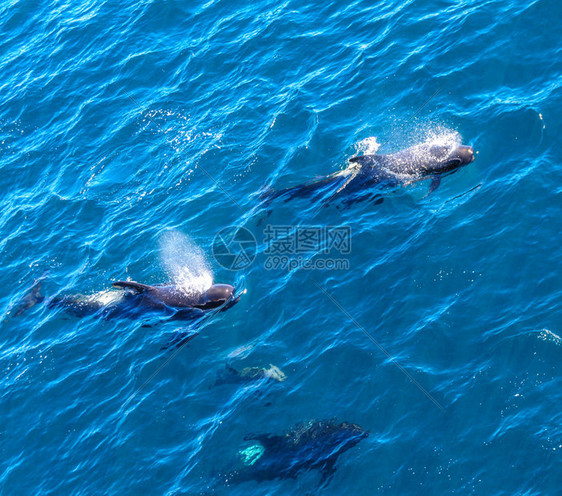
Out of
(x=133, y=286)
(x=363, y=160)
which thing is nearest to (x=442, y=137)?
(x=363, y=160)

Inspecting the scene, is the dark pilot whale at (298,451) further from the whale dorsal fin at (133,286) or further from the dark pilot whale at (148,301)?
the whale dorsal fin at (133,286)

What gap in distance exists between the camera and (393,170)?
23453 millimetres

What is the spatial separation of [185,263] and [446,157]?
10.9 m

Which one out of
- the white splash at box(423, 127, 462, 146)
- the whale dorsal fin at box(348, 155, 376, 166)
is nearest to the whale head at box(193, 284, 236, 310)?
the whale dorsal fin at box(348, 155, 376, 166)

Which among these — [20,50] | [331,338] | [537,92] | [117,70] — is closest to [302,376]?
[331,338]

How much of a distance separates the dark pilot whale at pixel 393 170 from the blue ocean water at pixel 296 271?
0.60 meters

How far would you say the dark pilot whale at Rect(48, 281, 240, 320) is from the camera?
22359 mm

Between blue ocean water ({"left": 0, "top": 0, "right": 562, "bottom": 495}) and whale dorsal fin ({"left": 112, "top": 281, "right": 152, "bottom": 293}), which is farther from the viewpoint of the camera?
whale dorsal fin ({"left": 112, "top": 281, "right": 152, "bottom": 293})

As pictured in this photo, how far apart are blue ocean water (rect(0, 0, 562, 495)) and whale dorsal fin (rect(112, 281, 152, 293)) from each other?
1337mm

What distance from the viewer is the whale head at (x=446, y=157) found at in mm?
22625

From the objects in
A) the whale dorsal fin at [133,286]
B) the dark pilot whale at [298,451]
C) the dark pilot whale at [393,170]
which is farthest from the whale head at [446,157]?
the whale dorsal fin at [133,286]
